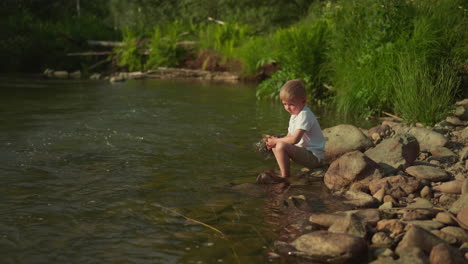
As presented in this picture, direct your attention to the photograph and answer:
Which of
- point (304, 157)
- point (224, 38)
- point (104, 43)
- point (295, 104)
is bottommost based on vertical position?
point (304, 157)

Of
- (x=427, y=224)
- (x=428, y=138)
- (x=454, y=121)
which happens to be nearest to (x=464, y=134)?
(x=428, y=138)

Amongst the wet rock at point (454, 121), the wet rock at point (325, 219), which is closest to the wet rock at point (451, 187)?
the wet rock at point (325, 219)

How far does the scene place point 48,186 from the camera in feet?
16.8

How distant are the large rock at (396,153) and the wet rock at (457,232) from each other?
1588mm

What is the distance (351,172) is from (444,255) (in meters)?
1.98

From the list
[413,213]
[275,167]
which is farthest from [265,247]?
[275,167]

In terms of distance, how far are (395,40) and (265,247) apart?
680 centimetres

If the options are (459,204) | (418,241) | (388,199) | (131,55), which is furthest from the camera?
(131,55)

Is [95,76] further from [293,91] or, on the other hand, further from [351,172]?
[351,172]

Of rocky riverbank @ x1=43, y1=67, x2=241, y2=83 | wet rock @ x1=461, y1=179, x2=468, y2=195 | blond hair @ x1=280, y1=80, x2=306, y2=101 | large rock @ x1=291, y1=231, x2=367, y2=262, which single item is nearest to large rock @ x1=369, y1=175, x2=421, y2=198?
wet rock @ x1=461, y1=179, x2=468, y2=195

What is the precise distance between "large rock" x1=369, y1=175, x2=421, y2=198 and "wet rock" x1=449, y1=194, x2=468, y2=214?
23.8 inches

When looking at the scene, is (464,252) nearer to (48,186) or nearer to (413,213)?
(413,213)

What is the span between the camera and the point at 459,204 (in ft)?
13.4

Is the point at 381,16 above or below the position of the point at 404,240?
above
